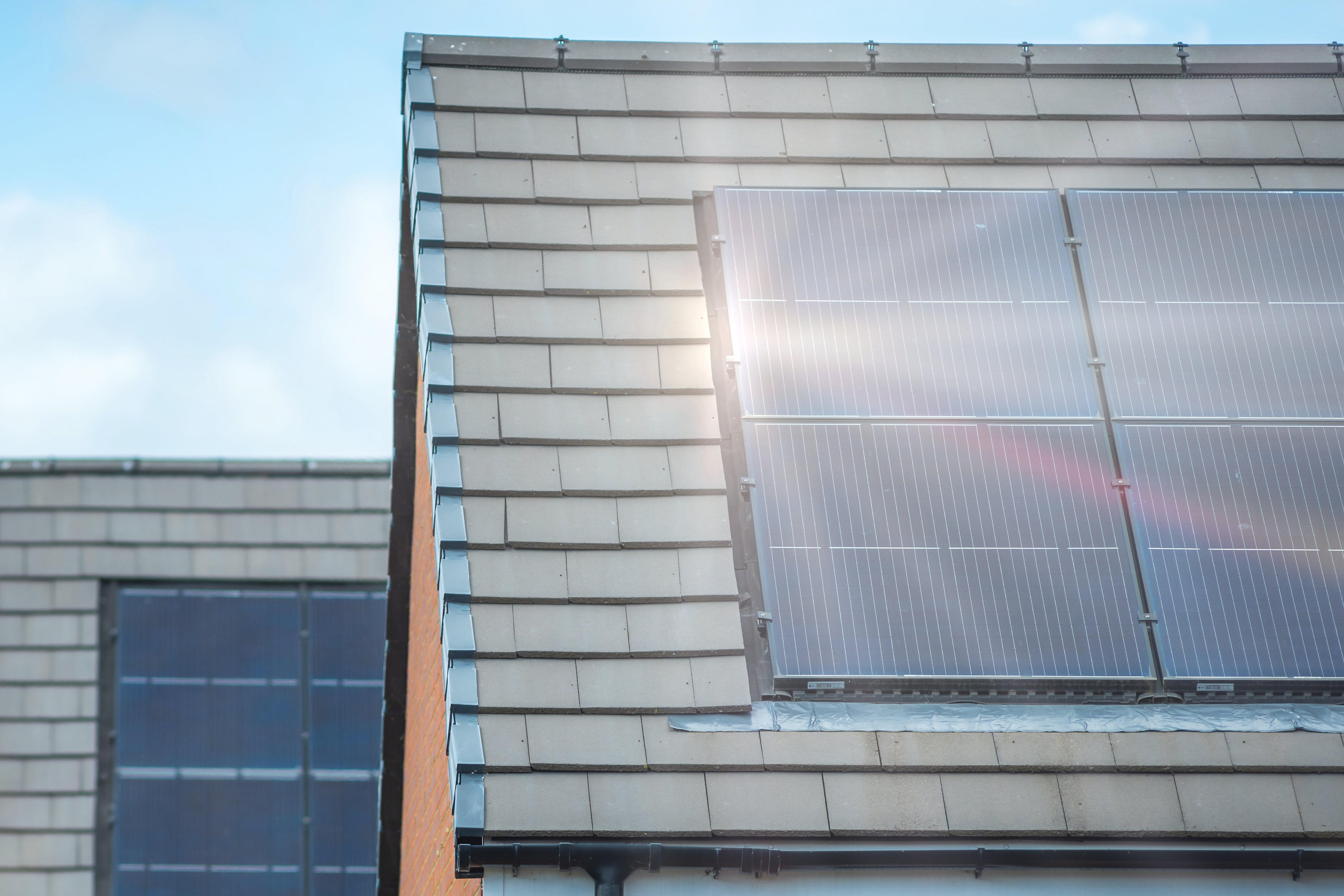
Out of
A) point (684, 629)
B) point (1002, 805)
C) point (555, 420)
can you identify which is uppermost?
point (555, 420)

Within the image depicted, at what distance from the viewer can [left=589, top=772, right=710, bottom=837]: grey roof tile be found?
17.9 feet

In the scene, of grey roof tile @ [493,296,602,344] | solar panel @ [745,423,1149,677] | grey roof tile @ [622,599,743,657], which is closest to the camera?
grey roof tile @ [622,599,743,657]

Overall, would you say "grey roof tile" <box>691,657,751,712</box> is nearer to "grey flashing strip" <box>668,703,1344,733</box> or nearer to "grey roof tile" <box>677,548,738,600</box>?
"grey flashing strip" <box>668,703,1344,733</box>

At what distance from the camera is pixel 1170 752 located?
5.77 metres

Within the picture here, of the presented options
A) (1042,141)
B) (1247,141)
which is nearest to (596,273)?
(1042,141)

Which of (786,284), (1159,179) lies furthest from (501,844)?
(1159,179)

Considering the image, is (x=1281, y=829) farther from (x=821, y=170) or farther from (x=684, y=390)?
(x=821, y=170)

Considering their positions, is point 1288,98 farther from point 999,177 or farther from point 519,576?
point 519,576

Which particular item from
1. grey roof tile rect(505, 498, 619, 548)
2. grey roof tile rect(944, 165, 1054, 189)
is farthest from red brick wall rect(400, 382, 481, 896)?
grey roof tile rect(944, 165, 1054, 189)

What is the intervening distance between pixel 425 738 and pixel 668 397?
230 cm

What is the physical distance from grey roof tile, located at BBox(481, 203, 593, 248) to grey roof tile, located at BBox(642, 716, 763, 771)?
2.43 m

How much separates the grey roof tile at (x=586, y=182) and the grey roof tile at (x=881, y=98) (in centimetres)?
121

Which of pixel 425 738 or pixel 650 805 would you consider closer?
pixel 650 805

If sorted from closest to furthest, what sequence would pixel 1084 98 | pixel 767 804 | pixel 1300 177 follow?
pixel 767 804
pixel 1300 177
pixel 1084 98
